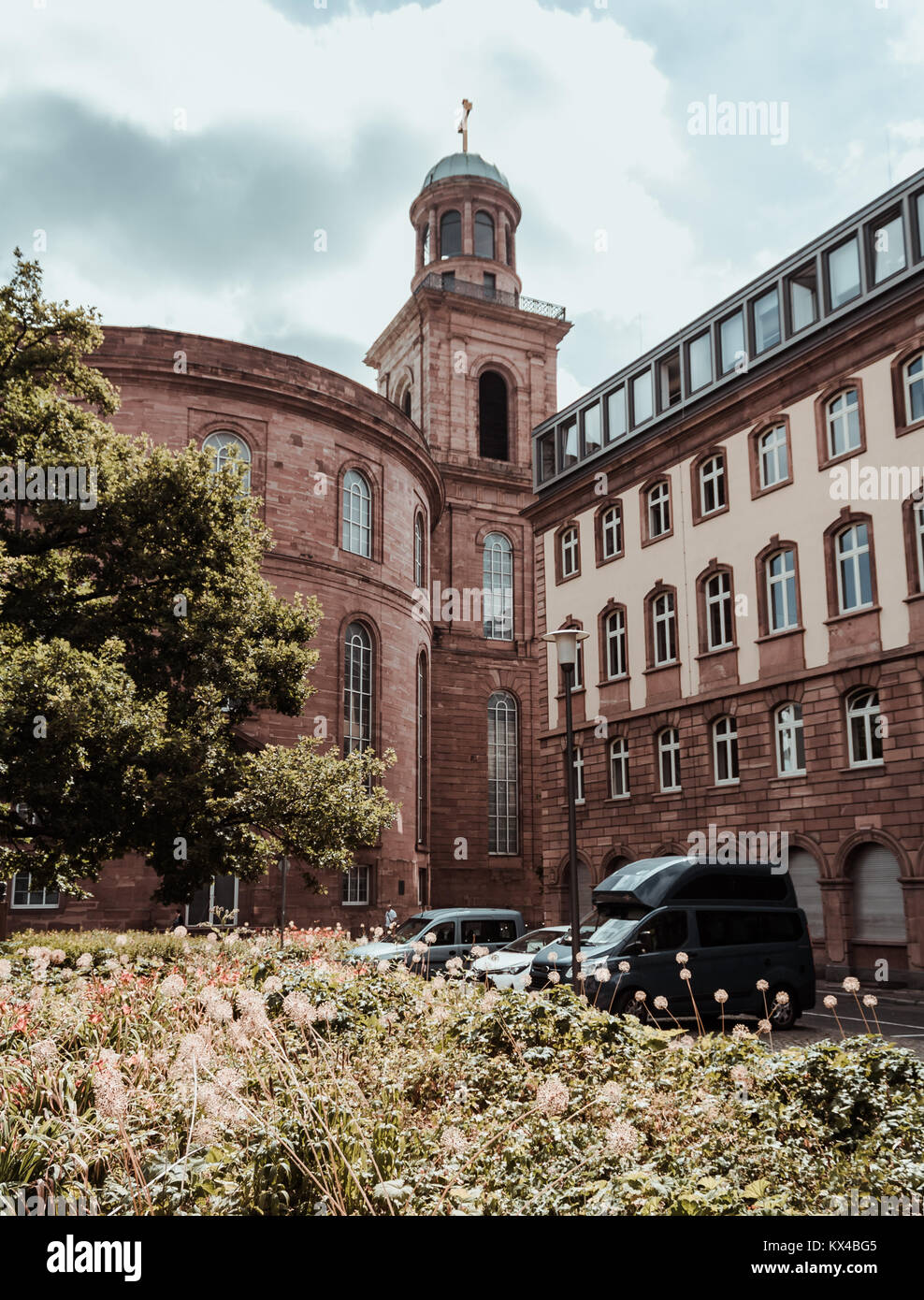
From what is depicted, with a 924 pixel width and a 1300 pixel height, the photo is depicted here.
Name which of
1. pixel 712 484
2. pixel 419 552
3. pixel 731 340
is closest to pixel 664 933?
Result: pixel 712 484

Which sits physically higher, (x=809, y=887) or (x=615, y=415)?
(x=615, y=415)

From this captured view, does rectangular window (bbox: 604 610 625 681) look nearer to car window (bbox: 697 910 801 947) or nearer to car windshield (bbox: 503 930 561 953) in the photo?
car windshield (bbox: 503 930 561 953)

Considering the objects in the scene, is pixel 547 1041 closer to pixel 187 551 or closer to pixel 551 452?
pixel 187 551

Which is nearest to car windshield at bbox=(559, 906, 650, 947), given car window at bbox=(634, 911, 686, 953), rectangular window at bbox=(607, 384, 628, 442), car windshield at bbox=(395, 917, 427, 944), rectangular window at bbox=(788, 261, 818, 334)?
car window at bbox=(634, 911, 686, 953)

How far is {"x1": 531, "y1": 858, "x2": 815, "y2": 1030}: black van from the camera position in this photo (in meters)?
15.7

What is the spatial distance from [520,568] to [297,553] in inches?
690

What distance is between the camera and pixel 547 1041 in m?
7.80

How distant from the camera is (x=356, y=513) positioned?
3884 cm

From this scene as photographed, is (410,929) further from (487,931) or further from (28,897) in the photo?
(28,897)

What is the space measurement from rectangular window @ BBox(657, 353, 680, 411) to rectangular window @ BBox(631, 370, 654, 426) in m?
0.56

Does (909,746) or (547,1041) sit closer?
(547,1041)

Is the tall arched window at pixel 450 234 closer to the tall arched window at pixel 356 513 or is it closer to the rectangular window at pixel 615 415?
the tall arched window at pixel 356 513

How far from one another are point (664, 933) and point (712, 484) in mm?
17343
